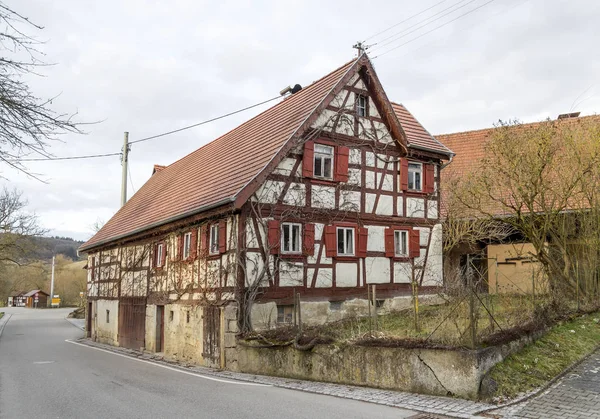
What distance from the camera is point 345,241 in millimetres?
16375

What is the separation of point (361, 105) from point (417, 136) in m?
2.97

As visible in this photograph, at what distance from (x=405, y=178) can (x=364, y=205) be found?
202cm

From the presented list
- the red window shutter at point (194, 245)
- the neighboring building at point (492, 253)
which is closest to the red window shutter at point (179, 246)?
the red window shutter at point (194, 245)

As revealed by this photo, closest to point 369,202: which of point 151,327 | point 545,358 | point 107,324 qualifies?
point 545,358

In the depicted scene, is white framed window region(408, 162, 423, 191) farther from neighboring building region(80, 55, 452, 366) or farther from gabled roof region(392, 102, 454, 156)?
gabled roof region(392, 102, 454, 156)

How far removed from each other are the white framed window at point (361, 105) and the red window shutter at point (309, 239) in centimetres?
429

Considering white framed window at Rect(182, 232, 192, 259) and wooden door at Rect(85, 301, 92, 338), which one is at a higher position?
white framed window at Rect(182, 232, 192, 259)

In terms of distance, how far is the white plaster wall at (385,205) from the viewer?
1738 centimetres

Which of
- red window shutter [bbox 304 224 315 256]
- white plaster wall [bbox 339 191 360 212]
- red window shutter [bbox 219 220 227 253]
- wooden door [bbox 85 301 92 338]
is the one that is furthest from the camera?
wooden door [bbox 85 301 92 338]

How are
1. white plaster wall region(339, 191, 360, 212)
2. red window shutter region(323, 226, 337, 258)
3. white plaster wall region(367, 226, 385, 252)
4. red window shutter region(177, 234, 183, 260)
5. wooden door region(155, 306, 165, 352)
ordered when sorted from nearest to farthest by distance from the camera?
1. red window shutter region(323, 226, 337, 258)
2. white plaster wall region(339, 191, 360, 212)
3. white plaster wall region(367, 226, 385, 252)
4. red window shutter region(177, 234, 183, 260)
5. wooden door region(155, 306, 165, 352)

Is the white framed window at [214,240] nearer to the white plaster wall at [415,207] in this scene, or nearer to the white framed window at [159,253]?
the white framed window at [159,253]

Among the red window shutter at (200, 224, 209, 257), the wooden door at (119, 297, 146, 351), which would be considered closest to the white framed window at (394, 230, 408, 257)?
the red window shutter at (200, 224, 209, 257)

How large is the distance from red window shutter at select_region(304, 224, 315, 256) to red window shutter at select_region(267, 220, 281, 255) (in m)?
0.98

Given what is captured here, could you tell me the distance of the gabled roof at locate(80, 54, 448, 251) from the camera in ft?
49.0
